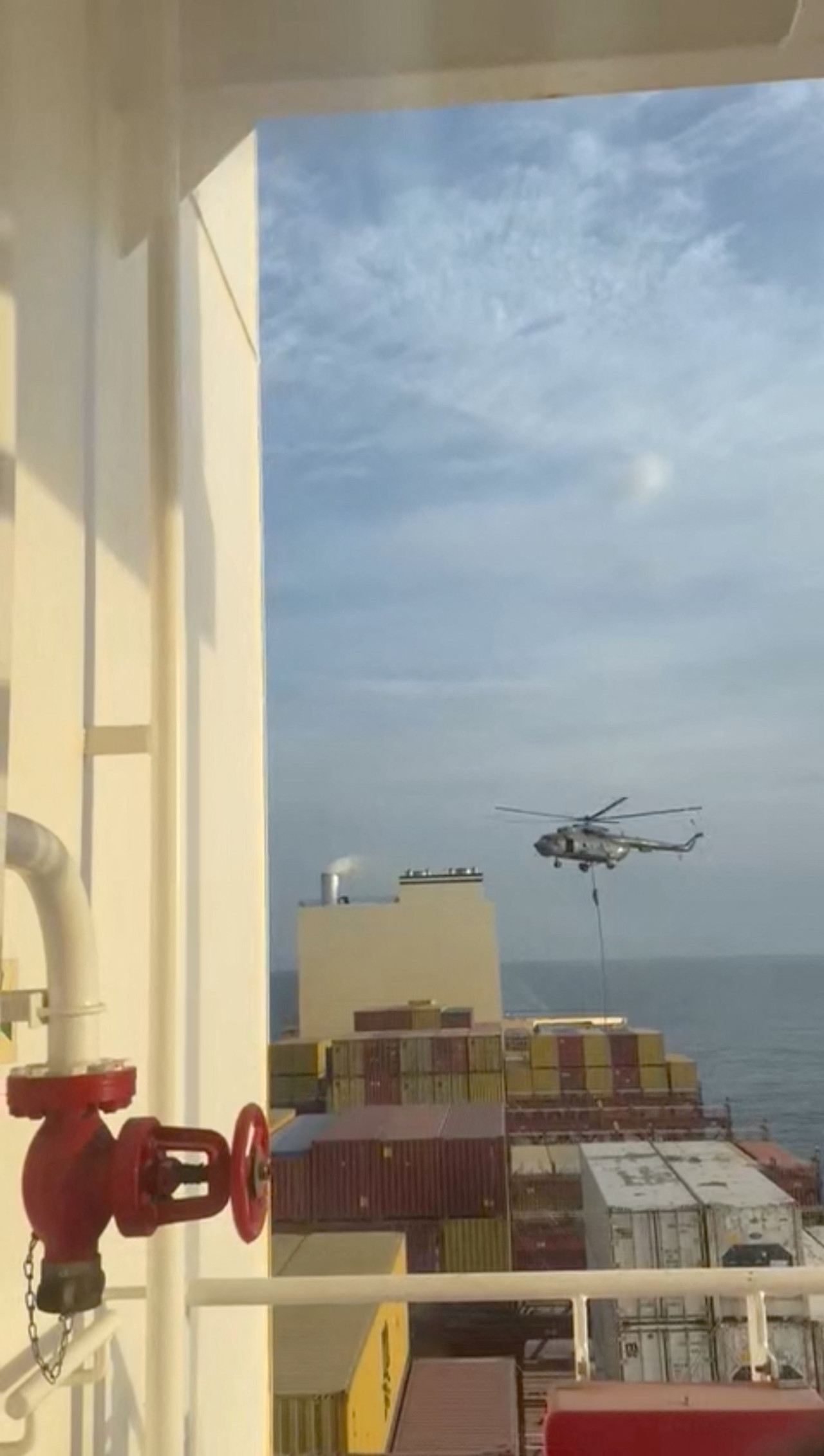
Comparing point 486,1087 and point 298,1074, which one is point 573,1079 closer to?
point 486,1087

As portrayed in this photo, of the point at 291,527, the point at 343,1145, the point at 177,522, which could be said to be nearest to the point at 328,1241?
the point at 343,1145

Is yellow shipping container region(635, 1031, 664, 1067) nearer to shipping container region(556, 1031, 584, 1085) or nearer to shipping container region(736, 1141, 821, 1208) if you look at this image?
shipping container region(556, 1031, 584, 1085)

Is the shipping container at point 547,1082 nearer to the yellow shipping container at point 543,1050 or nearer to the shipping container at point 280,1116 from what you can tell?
the yellow shipping container at point 543,1050

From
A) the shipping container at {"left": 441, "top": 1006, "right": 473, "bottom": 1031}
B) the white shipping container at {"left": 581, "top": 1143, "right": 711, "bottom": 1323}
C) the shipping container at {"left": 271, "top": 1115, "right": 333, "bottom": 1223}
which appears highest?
the shipping container at {"left": 441, "top": 1006, "right": 473, "bottom": 1031}

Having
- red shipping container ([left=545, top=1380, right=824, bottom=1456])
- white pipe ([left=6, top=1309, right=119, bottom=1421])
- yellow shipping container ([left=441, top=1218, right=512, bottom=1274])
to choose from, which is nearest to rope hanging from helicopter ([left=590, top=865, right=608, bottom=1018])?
yellow shipping container ([left=441, top=1218, right=512, bottom=1274])

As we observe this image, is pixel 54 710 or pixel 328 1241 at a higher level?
pixel 54 710

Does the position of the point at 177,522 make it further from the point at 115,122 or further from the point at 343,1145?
the point at 343,1145
